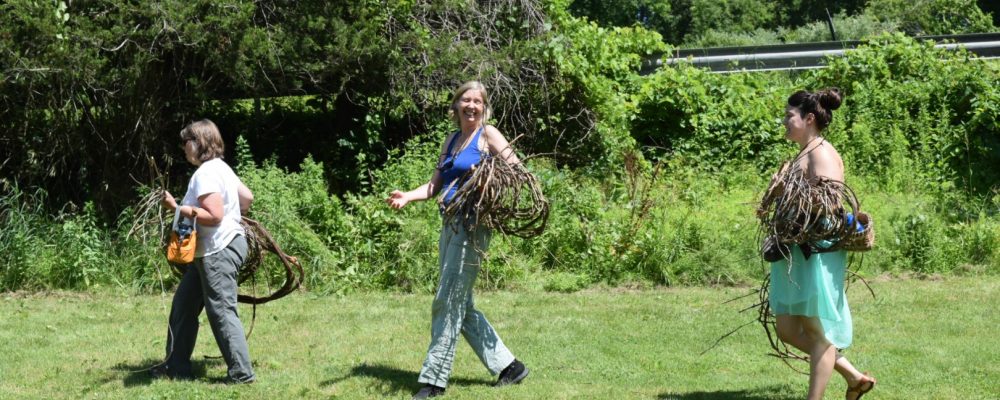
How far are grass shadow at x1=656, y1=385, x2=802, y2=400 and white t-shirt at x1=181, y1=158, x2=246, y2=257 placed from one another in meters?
2.68

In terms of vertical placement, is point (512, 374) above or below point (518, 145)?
below

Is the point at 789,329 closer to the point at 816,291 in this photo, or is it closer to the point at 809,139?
the point at 816,291

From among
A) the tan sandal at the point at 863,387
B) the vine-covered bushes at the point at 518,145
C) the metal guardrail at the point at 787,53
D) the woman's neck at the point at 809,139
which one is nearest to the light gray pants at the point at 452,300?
the woman's neck at the point at 809,139

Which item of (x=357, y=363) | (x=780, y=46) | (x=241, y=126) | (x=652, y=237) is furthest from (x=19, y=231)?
(x=780, y=46)

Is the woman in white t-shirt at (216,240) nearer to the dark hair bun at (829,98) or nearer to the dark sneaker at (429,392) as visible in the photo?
the dark sneaker at (429,392)

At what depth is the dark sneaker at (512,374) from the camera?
6.60m

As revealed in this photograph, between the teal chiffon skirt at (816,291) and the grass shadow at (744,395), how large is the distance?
72cm

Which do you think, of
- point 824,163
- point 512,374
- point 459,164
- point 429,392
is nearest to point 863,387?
point 824,163

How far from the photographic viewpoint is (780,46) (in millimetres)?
16281

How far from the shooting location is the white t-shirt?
254 inches

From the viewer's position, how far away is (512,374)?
6.62 metres

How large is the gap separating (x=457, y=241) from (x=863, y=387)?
2295mm

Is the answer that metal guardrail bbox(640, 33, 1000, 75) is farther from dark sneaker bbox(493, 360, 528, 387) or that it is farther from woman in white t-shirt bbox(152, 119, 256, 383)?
woman in white t-shirt bbox(152, 119, 256, 383)

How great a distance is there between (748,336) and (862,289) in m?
2.34
